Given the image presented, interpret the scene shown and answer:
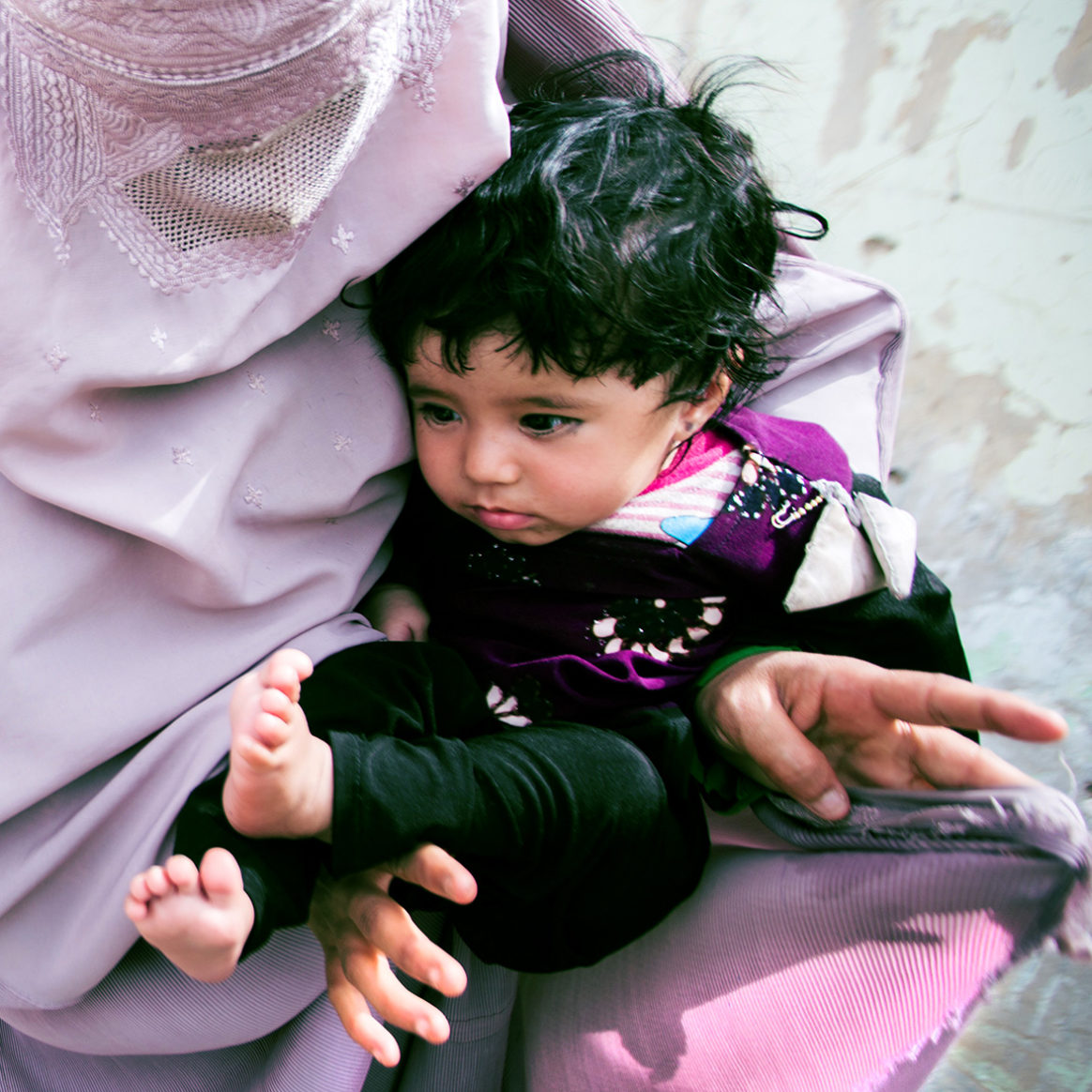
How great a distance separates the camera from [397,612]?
82 centimetres

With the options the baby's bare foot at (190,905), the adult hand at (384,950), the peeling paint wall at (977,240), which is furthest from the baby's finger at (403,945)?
the peeling paint wall at (977,240)

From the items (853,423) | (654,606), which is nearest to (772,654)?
(654,606)

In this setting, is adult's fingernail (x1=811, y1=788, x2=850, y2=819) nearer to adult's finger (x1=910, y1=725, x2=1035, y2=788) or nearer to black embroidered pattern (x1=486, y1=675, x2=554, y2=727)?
adult's finger (x1=910, y1=725, x2=1035, y2=788)

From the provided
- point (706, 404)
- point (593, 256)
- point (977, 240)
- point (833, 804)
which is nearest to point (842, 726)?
point (833, 804)

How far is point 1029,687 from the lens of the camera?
1.32 meters

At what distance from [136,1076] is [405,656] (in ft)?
1.40

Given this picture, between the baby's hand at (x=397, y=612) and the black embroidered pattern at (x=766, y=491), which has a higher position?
the black embroidered pattern at (x=766, y=491)

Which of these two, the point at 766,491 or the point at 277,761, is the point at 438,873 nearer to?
the point at 277,761

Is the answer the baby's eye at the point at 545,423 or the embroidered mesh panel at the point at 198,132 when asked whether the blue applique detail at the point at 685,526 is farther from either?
the embroidered mesh panel at the point at 198,132

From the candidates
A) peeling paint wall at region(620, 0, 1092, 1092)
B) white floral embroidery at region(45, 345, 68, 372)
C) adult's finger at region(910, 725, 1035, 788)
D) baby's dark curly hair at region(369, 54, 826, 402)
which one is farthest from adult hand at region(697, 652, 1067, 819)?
peeling paint wall at region(620, 0, 1092, 1092)

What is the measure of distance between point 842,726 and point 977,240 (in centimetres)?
89

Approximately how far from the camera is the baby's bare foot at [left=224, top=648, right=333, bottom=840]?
52 centimetres

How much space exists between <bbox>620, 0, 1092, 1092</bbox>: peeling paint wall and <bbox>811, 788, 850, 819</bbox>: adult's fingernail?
2.39 ft

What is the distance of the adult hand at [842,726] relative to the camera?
2.02 ft
